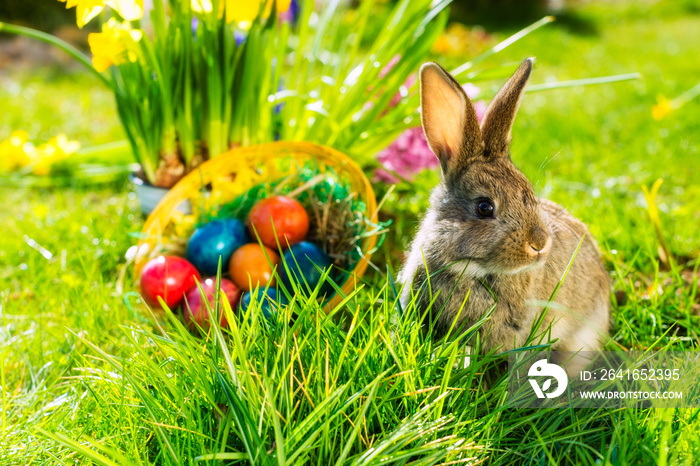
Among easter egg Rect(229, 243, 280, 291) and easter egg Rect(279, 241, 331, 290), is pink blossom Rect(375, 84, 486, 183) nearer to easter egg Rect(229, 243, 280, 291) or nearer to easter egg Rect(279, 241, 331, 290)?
easter egg Rect(279, 241, 331, 290)

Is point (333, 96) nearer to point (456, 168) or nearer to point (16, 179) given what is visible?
point (456, 168)

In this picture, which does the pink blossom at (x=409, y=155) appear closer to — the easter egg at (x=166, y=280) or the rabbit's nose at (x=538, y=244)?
the easter egg at (x=166, y=280)

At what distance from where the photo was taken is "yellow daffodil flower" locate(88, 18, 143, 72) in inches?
80.7

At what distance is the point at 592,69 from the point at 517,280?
198 inches

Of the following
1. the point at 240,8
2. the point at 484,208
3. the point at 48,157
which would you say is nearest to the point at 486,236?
the point at 484,208

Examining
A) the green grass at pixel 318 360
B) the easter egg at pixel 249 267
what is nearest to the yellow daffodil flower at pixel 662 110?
the green grass at pixel 318 360

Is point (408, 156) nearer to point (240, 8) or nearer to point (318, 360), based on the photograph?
point (240, 8)

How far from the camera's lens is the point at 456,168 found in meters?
1.59

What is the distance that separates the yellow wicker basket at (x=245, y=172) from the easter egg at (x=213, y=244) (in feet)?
0.51

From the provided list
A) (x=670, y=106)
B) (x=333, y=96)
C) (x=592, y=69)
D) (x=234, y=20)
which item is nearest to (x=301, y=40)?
(x=333, y=96)

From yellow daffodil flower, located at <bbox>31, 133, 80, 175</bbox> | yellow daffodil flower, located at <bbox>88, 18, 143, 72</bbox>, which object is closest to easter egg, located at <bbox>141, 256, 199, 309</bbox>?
yellow daffodil flower, located at <bbox>88, 18, 143, 72</bbox>

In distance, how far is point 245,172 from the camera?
7.98ft

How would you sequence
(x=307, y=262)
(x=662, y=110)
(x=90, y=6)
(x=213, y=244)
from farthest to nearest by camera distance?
(x=662, y=110), (x=213, y=244), (x=307, y=262), (x=90, y=6)

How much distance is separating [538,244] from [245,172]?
1461 millimetres
